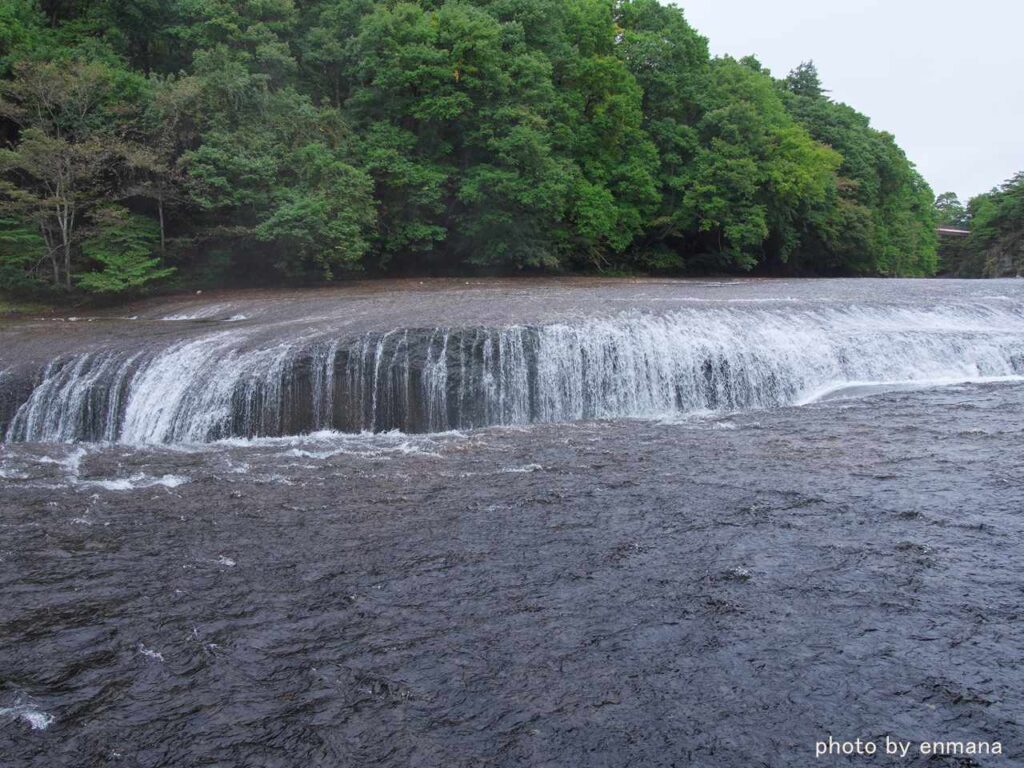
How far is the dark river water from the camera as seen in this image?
4.39 m

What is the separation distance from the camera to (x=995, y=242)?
56594mm

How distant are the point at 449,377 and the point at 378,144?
15.9 m

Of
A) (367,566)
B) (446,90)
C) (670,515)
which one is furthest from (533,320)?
(446,90)

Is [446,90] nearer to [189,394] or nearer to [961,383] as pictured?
[189,394]

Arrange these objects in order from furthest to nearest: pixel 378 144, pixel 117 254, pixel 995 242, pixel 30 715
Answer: pixel 995 242
pixel 378 144
pixel 117 254
pixel 30 715

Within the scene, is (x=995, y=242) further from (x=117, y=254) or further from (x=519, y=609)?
(x=519, y=609)

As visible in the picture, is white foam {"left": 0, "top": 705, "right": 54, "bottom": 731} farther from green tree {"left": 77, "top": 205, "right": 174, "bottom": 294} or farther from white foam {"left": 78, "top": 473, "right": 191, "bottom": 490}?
green tree {"left": 77, "top": 205, "right": 174, "bottom": 294}

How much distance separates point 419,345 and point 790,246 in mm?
28825

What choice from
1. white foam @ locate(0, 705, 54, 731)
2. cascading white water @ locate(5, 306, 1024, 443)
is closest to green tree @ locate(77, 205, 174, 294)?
cascading white water @ locate(5, 306, 1024, 443)

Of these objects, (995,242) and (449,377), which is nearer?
(449,377)

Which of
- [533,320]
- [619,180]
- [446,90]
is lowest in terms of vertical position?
[533,320]

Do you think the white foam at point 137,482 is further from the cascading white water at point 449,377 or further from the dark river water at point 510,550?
the cascading white water at point 449,377

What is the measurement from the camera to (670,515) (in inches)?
292

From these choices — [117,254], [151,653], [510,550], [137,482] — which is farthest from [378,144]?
[151,653]
